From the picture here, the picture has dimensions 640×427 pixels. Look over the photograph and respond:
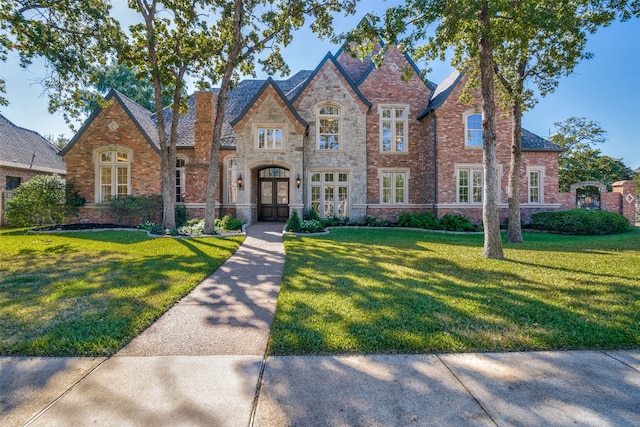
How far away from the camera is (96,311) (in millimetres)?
3965

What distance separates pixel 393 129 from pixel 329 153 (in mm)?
4285

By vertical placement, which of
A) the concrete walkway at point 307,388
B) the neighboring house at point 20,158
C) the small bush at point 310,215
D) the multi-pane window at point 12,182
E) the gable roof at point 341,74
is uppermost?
the gable roof at point 341,74

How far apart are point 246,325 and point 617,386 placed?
3676mm

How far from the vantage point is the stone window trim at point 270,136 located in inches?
588

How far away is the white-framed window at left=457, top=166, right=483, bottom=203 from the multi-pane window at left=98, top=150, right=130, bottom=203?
1844 centimetres

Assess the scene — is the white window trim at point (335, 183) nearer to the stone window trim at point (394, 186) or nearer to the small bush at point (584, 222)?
the stone window trim at point (394, 186)

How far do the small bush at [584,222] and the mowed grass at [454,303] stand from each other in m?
7.18

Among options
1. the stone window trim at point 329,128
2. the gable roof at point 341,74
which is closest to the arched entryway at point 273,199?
the stone window trim at point 329,128

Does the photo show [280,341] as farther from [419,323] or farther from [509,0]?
[509,0]

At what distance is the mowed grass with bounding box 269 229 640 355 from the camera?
314 centimetres

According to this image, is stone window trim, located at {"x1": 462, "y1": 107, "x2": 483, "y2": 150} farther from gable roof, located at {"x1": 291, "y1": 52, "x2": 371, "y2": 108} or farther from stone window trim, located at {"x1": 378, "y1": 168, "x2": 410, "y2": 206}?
gable roof, located at {"x1": 291, "y1": 52, "x2": 371, "y2": 108}

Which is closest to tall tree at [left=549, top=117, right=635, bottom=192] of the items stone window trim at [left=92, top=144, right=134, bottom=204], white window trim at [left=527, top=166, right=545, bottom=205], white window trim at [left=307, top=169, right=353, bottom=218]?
white window trim at [left=527, top=166, right=545, bottom=205]

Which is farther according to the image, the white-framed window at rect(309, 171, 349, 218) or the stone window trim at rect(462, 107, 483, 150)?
the white-framed window at rect(309, 171, 349, 218)

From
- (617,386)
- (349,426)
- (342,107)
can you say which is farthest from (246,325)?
(342,107)
